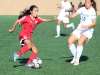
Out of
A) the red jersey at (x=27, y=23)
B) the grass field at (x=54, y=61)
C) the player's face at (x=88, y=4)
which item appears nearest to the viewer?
the grass field at (x=54, y=61)

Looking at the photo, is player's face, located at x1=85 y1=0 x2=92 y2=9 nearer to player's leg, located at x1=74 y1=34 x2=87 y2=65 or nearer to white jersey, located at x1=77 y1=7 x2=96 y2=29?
white jersey, located at x1=77 y1=7 x2=96 y2=29

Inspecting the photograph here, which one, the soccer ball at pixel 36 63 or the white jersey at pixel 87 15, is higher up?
the white jersey at pixel 87 15

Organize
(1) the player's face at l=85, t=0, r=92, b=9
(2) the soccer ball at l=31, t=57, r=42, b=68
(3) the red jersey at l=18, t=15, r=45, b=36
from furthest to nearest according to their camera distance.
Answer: (1) the player's face at l=85, t=0, r=92, b=9 → (3) the red jersey at l=18, t=15, r=45, b=36 → (2) the soccer ball at l=31, t=57, r=42, b=68

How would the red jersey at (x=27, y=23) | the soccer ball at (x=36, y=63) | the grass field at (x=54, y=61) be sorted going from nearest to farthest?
the grass field at (x=54, y=61), the soccer ball at (x=36, y=63), the red jersey at (x=27, y=23)

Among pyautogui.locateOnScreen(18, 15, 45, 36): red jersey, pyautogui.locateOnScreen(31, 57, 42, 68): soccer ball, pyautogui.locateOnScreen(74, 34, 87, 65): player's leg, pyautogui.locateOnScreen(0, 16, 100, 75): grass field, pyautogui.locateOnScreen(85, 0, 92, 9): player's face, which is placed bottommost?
pyautogui.locateOnScreen(0, 16, 100, 75): grass field

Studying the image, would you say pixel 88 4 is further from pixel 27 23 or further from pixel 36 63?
pixel 36 63

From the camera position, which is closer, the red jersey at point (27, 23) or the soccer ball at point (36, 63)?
the soccer ball at point (36, 63)

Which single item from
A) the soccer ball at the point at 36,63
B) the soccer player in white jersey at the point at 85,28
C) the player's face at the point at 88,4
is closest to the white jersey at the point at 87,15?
the soccer player in white jersey at the point at 85,28

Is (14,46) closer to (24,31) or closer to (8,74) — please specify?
(24,31)

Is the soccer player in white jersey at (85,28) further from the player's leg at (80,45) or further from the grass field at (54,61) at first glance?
the grass field at (54,61)

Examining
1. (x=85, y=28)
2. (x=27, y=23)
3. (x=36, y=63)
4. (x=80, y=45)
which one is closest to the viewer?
(x=36, y=63)

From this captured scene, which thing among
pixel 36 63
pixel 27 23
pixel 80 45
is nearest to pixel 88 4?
pixel 80 45

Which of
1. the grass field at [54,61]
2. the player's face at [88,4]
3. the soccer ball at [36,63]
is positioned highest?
the player's face at [88,4]

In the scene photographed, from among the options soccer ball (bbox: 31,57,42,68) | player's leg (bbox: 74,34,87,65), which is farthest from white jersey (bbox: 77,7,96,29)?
soccer ball (bbox: 31,57,42,68)
